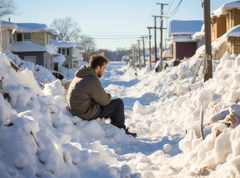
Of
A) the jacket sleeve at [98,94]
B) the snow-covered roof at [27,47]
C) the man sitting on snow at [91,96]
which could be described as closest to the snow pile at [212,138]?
the man sitting on snow at [91,96]

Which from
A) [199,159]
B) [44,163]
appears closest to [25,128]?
[44,163]

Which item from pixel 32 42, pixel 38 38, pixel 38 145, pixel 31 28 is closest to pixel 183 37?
pixel 38 38

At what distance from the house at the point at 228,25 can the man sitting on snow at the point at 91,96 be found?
1491cm

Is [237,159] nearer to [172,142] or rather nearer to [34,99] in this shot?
[172,142]

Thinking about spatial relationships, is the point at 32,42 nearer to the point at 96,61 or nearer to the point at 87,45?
the point at 96,61

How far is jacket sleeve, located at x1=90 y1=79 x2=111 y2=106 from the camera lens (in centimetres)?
530

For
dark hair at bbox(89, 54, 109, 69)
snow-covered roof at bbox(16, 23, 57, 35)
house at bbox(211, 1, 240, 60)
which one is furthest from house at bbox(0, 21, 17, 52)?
dark hair at bbox(89, 54, 109, 69)

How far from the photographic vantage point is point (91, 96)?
5.38m

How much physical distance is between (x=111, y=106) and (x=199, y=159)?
2.73 m

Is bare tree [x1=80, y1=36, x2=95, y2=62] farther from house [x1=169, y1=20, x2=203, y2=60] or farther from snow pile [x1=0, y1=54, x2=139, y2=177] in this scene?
snow pile [x1=0, y1=54, x2=139, y2=177]

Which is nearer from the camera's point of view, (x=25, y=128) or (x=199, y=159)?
(x=25, y=128)

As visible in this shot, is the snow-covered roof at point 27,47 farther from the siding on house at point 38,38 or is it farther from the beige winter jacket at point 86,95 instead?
the beige winter jacket at point 86,95

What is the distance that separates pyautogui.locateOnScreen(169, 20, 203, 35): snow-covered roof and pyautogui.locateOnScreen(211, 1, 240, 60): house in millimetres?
18778

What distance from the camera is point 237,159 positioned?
8.09 ft
